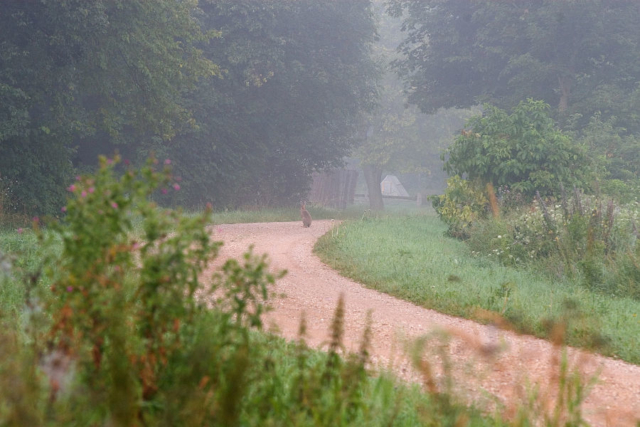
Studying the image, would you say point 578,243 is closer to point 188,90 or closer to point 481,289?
point 481,289

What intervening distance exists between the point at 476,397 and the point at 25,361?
3.45 metres

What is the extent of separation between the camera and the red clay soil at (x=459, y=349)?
4.57m

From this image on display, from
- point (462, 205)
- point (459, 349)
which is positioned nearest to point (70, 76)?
point (462, 205)

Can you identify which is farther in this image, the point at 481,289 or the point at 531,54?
the point at 531,54

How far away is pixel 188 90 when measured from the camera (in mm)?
24703

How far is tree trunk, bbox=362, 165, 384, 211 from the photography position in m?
46.9

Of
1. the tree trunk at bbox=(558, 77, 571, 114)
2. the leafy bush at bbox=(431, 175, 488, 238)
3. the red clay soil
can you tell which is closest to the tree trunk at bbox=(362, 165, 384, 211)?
the tree trunk at bbox=(558, 77, 571, 114)

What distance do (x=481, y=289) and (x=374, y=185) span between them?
129 ft

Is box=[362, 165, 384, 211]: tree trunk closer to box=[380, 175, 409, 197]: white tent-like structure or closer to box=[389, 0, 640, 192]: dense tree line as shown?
box=[389, 0, 640, 192]: dense tree line

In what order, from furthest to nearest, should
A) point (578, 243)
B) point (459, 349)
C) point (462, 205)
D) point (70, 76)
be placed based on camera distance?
point (462, 205)
point (70, 76)
point (578, 243)
point (459, 349)

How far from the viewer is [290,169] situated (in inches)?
1265

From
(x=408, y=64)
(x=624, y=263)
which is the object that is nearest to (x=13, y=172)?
(x=624, y=263)

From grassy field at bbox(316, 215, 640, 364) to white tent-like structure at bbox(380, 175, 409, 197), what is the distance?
179ft

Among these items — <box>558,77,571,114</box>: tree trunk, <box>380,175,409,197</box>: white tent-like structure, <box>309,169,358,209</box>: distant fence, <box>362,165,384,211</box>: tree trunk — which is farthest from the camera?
<box>380,175,409,197</box>: white tent-like structure
